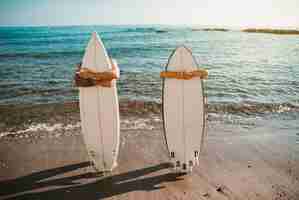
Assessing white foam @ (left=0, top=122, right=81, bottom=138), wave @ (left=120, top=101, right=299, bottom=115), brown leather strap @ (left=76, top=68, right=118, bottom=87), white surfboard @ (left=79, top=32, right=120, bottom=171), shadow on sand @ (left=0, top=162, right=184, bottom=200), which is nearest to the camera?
shadow on sand @ (left=0, top=162, right=184, bottom=200)

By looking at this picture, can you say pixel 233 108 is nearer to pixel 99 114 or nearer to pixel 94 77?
pixel 99 114

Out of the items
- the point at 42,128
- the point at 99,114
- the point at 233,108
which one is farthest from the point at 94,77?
the point at 233,108

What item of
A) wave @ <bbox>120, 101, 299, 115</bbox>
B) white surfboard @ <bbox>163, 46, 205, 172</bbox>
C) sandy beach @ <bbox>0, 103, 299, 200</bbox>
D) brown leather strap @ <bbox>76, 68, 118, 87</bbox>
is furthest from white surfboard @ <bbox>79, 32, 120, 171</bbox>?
wave @ <bbox>120, 101, 299, 115</bbox>

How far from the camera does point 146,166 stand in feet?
17.5

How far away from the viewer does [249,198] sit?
4.30 meters

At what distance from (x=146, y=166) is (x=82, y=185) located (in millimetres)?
1279

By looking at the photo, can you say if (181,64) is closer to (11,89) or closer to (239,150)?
(239,150)

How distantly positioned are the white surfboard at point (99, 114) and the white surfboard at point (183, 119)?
3.26ft

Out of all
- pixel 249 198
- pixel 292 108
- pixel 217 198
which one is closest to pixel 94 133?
pixel 217 198

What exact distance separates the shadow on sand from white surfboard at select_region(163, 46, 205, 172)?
383 mm

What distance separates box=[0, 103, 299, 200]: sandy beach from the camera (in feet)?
14.8

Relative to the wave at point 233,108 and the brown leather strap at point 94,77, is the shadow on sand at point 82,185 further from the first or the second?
the wave at point 233,108

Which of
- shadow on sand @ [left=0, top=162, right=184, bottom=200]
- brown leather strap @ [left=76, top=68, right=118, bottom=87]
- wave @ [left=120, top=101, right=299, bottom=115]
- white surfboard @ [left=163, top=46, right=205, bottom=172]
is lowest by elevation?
shadow on sand @ [left=0, top=162, right=184, bottom=200]

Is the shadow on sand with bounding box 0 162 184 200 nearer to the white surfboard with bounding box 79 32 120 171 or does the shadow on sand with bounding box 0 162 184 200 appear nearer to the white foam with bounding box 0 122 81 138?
the white surfboard with bounding box 79 32 120 171
